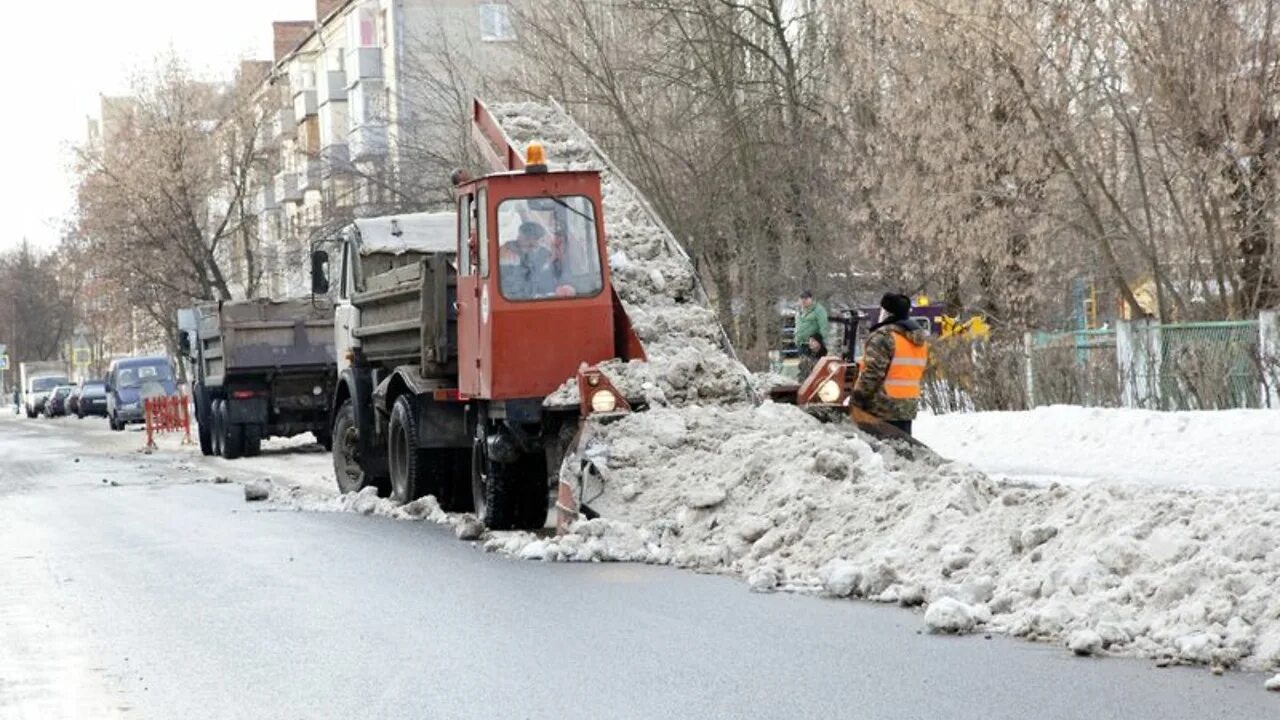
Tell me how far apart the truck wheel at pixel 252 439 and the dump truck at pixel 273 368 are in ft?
0.05

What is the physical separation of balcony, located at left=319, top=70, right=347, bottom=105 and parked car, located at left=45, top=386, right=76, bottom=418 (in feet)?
59.3

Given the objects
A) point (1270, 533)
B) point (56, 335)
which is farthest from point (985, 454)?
point (56, 335)

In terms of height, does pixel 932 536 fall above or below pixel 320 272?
below

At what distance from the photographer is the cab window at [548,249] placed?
14781 mm

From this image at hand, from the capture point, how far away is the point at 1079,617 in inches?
355

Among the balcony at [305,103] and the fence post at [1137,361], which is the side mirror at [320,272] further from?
the balcony at [305,103]

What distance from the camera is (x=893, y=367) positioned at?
1402 cm

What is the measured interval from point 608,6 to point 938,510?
76.6 feet

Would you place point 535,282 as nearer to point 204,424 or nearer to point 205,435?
point 204,424

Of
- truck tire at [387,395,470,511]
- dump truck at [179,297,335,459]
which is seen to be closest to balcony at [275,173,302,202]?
dump truck at [179,297,335,459]

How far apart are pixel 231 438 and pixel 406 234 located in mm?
12663

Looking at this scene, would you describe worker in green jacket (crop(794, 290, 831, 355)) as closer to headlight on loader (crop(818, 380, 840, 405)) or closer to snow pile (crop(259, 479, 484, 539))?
snow pile (crop(259, 479, 484, 539))

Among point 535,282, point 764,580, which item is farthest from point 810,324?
point 764,580

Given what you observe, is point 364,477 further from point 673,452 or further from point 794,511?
point 794,511
